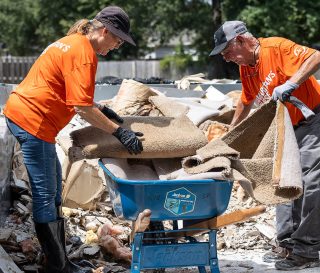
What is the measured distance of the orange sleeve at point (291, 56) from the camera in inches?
197

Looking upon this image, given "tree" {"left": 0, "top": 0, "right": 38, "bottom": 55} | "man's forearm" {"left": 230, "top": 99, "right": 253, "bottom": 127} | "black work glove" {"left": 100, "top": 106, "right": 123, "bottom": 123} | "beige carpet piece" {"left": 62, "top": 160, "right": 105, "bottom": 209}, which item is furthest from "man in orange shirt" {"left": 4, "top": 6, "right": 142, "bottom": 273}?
"tree" {"left": 0, "top": 0, "right": 38, "bottom": 55}

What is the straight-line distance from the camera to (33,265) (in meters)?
5.05

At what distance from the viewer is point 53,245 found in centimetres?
475

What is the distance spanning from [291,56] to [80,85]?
160cm

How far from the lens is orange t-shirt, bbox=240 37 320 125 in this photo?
5027 millimetres

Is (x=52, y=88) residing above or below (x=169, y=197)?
above

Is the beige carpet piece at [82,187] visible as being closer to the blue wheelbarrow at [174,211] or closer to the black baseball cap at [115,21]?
the blue wheelbarrow at [174,211]

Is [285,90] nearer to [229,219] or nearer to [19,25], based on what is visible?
[229,219]

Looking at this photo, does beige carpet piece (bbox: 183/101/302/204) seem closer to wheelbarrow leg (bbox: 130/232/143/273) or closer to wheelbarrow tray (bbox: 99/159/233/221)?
wheelbarrow tray (bbox: 99/159/233/221)

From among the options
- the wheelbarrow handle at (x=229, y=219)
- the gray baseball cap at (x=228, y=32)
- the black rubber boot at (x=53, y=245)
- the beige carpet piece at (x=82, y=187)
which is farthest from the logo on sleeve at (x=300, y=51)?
the beige carpet piece at (x=82, y=187)

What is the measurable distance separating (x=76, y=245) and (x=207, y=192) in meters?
1.76

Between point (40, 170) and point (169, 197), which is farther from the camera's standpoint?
point (40, 170)

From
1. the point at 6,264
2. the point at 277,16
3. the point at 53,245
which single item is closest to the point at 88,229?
the point at 53,245

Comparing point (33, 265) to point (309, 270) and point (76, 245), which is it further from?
point (309, 270)
